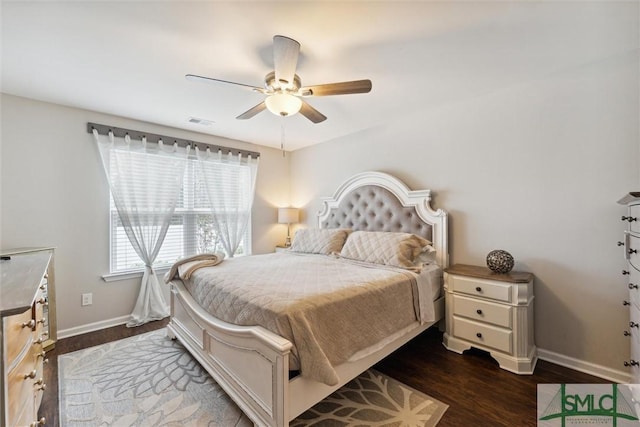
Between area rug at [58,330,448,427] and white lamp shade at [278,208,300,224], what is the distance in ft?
7.77

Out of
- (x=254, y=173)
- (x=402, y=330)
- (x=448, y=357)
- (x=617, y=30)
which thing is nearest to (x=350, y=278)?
(x=402, y=330)

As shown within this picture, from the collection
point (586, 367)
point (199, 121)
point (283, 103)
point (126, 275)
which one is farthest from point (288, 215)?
point (586, 367)

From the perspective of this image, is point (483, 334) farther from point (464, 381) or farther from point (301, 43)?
point (301, 43)

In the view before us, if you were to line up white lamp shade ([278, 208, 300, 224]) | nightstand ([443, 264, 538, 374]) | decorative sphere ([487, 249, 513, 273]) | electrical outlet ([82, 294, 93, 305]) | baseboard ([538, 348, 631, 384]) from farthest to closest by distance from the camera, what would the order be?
white lamp shade ([278, 208, 300, 224]), electrical outlet ([82, 294, 93, 305]), decorative sphere ([487, 249, 513, 273]), nightstand ([443, 264, 538, 374]), baseboard ([538, 348, 631, 384])

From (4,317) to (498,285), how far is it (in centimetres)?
279

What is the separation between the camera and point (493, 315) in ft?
7.00

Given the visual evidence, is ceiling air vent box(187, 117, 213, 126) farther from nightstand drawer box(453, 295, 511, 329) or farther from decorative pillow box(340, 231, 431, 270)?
nightstand drawer box(453, 295, 511, 329)

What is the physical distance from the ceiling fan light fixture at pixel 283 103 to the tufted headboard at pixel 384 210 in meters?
1.58

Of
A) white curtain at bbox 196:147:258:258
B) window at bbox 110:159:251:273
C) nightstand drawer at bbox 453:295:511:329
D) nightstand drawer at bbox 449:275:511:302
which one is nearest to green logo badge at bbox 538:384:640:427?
nightstand drawer at bbox 453:295:511:329

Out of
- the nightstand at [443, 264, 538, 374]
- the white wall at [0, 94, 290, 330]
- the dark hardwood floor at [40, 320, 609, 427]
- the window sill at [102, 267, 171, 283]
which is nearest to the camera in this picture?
the dark hardwood floor at [40, 320, 609, 427]

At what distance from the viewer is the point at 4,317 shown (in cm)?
93

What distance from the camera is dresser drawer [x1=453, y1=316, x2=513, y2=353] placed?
6.81ft

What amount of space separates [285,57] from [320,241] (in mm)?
2071

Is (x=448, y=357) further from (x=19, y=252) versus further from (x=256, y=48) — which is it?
(x=19, y=252)
